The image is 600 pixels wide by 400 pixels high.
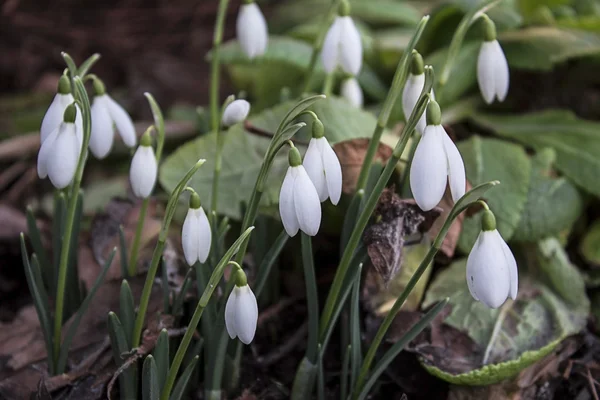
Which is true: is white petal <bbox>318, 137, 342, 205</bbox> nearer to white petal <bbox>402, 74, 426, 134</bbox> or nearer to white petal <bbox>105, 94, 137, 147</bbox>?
white petal <bbox>402, 74, 426, 134</bbox>

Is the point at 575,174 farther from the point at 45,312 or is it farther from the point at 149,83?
the point at 149,83

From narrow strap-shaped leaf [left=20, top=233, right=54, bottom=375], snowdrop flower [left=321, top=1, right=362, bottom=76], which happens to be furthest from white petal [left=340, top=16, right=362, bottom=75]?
narrow strap-shaped leaf [left=20, top=233, right=54, bottom=375]


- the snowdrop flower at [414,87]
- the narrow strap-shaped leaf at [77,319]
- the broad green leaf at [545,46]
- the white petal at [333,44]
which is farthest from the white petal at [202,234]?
the broad green leaf at [545,46]

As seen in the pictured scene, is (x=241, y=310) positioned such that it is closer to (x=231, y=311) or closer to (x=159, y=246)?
(x=231, y=311)

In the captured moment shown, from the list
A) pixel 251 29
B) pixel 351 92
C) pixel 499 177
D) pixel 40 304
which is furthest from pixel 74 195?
pixel 499 177

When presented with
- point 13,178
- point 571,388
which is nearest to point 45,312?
point 571,388

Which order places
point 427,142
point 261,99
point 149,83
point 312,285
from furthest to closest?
point 149,83 → point 261,99 → point 312,285 → point 427,142
